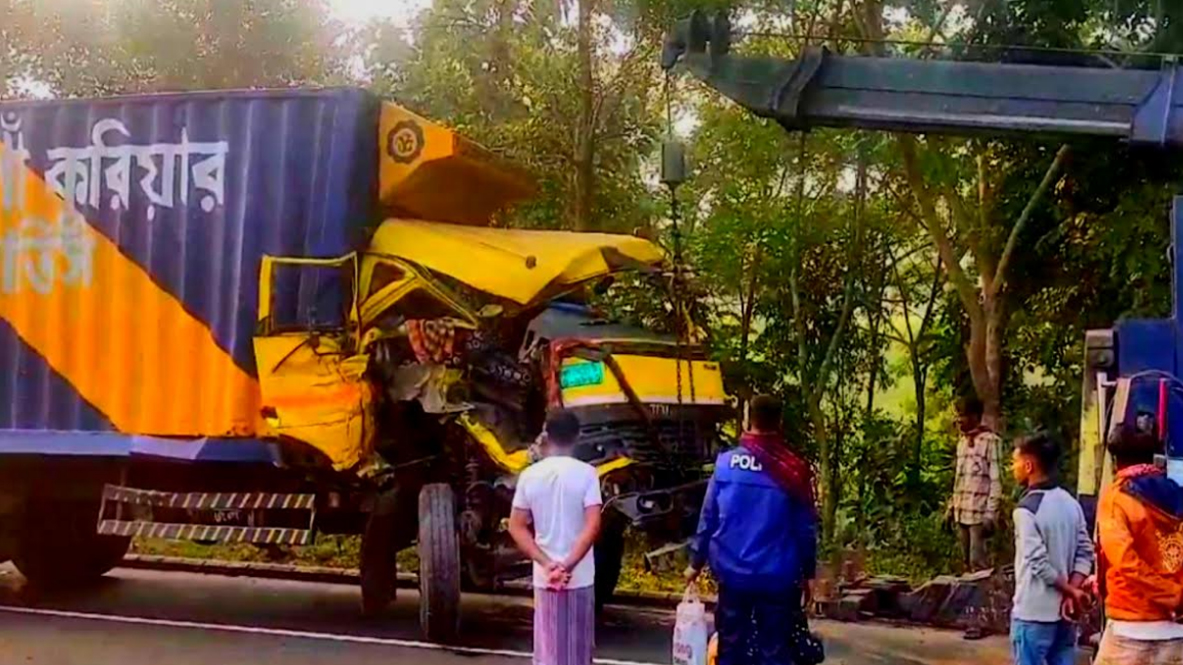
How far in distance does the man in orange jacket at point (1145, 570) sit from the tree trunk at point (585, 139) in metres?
9.95

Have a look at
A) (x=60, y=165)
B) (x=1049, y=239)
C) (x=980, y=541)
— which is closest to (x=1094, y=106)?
(x=980, y=541)

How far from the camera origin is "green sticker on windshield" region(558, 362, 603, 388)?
8.93 m

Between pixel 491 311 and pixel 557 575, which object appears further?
pixel 491 311

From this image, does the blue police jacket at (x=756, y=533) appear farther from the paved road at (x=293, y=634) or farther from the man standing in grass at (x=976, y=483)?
the man standing in grass at (x=976, y=483)

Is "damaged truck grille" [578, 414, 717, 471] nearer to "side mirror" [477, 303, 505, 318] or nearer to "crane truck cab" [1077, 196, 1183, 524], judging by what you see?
"side mirror" [477, 303, 505, 318]

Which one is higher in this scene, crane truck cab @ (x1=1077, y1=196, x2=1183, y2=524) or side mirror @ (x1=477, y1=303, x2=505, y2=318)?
side mirror @ (x1=477, y1=303, x2=505, y2=318)

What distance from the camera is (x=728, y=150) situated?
13664mm

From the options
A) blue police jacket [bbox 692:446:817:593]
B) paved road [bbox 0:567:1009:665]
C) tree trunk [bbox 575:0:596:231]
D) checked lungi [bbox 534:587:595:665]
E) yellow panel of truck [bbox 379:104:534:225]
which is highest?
tree trunk [bbox 575:0:596:231]

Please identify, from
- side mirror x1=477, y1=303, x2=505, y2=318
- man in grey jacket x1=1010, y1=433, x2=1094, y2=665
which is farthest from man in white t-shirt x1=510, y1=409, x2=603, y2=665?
side mirror x1=477, y1=303, x2=505, y2=318

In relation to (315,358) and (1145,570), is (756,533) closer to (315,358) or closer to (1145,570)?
(1145,570)

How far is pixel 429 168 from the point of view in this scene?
9.44m

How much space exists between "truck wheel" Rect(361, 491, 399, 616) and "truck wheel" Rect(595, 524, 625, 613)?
53.8 inches

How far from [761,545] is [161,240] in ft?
17.0

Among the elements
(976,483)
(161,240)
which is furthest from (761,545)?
(161,240)
